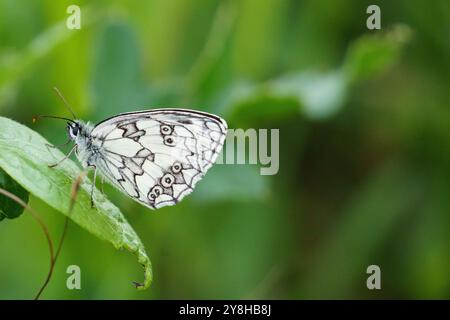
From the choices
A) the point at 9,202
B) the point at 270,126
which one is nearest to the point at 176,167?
the point at 9,202

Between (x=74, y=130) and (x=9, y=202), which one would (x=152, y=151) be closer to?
(x=74, y=130)

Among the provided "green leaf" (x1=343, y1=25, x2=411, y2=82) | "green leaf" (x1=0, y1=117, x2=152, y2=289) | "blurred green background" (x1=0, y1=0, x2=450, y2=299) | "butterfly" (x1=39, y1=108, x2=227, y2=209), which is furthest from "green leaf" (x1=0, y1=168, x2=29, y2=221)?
"green leaf" (x1=343, y1=25, x2=411, y2=82)

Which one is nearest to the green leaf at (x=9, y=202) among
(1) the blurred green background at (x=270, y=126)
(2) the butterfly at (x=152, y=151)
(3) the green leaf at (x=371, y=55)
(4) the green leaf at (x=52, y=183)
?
(4) the green leaf at (x=52, y=183)

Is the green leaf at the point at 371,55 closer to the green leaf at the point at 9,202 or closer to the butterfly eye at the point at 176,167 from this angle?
the butterfly eye at the point at 176,167

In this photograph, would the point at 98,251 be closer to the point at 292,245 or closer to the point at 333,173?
the point at 292,245
